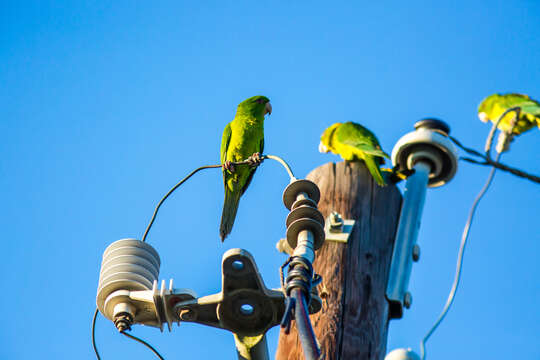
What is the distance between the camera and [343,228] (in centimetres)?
333

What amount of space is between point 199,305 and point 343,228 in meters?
0.92

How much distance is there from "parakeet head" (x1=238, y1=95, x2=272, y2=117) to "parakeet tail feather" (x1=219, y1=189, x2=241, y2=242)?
1.24 metres

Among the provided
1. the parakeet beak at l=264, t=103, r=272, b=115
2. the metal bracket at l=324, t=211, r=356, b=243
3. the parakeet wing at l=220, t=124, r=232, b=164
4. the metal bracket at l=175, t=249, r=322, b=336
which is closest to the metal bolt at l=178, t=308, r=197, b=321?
the metal bracket at l=175, t=249, r=322, b=336

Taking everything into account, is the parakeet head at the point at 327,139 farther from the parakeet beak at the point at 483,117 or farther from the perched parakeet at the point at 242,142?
the parakeet beak at the point at 483,117

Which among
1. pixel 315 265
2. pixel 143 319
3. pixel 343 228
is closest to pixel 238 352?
pixel 143 319

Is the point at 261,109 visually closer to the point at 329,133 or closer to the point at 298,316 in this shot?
the point at 329,133

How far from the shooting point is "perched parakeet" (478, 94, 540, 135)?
3.81 meters

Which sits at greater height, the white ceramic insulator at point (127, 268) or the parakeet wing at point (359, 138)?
the parakeet wing at point (359, 138)

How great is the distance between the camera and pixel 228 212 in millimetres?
5992

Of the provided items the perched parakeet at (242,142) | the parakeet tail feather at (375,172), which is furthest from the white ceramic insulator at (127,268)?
the perched parakeet at (242,142)

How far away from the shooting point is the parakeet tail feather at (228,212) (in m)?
5.59

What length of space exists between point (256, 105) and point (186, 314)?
15.5ft

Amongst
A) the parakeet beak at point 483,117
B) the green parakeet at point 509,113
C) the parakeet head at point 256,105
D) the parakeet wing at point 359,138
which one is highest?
the parakeet head at point 256,105

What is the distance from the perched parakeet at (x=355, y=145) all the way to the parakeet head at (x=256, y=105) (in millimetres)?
1279
